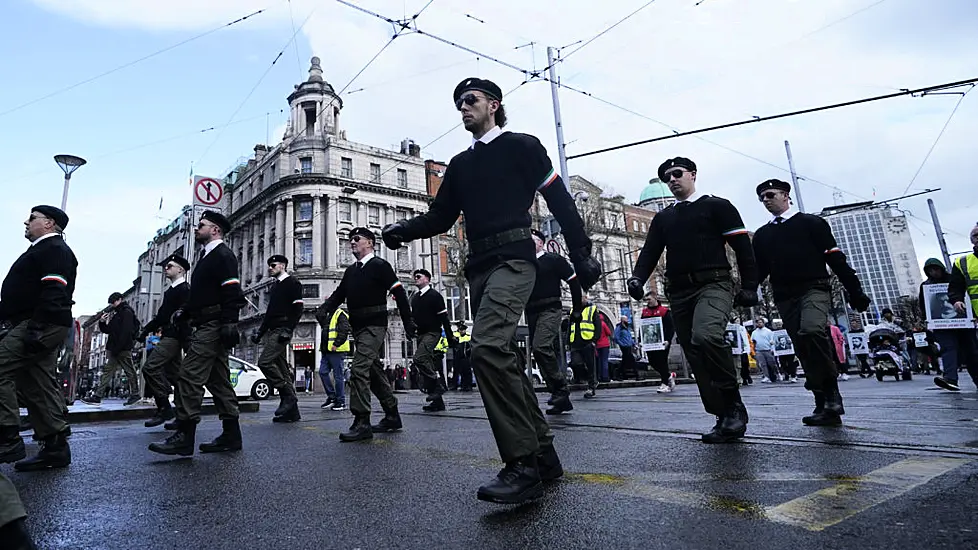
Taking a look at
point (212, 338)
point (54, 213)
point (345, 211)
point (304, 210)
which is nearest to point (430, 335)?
point (212, 338)

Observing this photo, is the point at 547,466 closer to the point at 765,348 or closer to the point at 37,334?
the point at 37,334

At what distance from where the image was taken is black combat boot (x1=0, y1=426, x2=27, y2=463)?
456 centimetres

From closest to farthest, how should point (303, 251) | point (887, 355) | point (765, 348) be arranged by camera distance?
point (887, 355)
point (765, 348)
point (303, 251)

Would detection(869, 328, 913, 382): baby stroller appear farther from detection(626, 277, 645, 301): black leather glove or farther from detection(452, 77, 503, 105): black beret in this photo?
detection(452, 77, 503, 105): black beret

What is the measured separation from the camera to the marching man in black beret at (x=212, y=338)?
4.68 meters

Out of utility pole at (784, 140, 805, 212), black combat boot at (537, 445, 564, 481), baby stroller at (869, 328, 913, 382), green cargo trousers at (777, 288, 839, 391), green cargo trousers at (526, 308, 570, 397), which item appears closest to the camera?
black combat boot at (537, 445, 564, 481)

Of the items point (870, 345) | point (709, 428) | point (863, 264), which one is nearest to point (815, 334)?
point (709, 428)

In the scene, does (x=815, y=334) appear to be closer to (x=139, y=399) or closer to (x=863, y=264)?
(x=139, y=399)

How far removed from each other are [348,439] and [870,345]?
49.5ft

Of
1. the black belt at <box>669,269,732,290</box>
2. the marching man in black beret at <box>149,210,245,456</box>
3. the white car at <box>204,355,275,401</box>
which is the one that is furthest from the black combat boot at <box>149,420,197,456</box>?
the white car at <box>204,355,275,401</box>

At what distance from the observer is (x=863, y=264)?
86812 mm

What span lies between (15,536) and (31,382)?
400cm

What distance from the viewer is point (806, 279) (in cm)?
504

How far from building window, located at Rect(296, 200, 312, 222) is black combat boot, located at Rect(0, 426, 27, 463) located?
41.0 m
